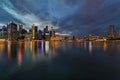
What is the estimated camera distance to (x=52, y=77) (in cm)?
1631

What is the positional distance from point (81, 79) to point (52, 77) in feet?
10.7

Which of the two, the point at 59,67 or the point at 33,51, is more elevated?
the point at 33,51

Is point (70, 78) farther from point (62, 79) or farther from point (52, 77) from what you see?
point (52, 77)

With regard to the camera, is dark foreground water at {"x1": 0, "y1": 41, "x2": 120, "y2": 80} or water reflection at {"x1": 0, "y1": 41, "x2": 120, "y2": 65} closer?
dark foreground water at {"x1": 0, "y1": 41, "x2": 120, "y2": 80}

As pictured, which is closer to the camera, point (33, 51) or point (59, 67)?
point (59, 67)

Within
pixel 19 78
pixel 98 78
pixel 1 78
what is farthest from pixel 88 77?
pixel 1 78

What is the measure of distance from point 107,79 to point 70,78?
397cm

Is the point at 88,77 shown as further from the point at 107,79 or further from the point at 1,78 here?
the point at 1,78

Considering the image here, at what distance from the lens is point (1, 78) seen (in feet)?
51.6

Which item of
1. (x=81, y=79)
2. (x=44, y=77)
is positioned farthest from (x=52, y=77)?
(x=81, y=79)

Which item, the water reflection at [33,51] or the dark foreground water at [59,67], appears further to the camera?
the water reflection at [33,51]

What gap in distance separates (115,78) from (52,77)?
6981 mm

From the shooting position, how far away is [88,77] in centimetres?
1619

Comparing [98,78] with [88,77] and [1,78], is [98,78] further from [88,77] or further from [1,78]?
[1,78]
